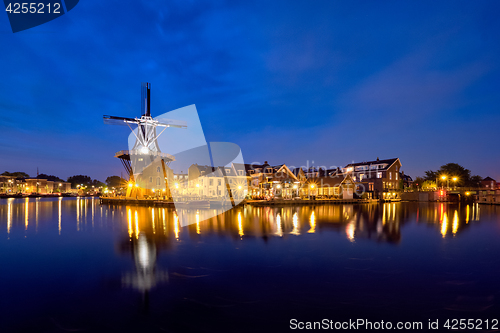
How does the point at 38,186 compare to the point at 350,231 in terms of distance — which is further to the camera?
the point at 38,186

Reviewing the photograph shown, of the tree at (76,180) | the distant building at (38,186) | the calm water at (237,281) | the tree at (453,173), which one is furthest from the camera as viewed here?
the tree at (76,180)

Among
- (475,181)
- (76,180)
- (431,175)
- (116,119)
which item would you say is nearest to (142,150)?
(116,119)

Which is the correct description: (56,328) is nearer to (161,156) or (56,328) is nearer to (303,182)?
(161,156)

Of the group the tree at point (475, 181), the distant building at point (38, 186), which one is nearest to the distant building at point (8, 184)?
the distant building at point (38, 186)

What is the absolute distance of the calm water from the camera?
7363 mm

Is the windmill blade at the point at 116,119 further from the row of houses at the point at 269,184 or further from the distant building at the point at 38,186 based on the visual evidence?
the distant building at the point at 38,186

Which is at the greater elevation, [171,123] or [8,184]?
[171,123]

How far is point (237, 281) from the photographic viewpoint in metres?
9.97

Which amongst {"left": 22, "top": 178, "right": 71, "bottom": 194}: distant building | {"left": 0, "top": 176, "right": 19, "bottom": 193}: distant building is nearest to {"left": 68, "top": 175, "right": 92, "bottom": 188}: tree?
{"left": 22, "top": 178, "right": 71, "bottom": 194}: distant building

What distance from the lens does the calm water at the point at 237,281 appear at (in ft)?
24.2

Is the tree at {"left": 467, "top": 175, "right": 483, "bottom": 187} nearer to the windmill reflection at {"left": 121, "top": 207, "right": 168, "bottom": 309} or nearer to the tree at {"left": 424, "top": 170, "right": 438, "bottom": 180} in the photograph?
the tree at {"left": 424, "top": 170, "right": 438, "bottom": 180}

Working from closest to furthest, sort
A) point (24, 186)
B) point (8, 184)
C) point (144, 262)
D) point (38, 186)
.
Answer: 1. point (144, 262)
2. point (8, 184)
3. point (24, 186)
4. point (38, 186)

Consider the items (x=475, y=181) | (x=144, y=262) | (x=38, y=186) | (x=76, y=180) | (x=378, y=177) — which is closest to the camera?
(x=144, y=262)

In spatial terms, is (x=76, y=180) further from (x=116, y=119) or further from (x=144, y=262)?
(x=144, y=262)
